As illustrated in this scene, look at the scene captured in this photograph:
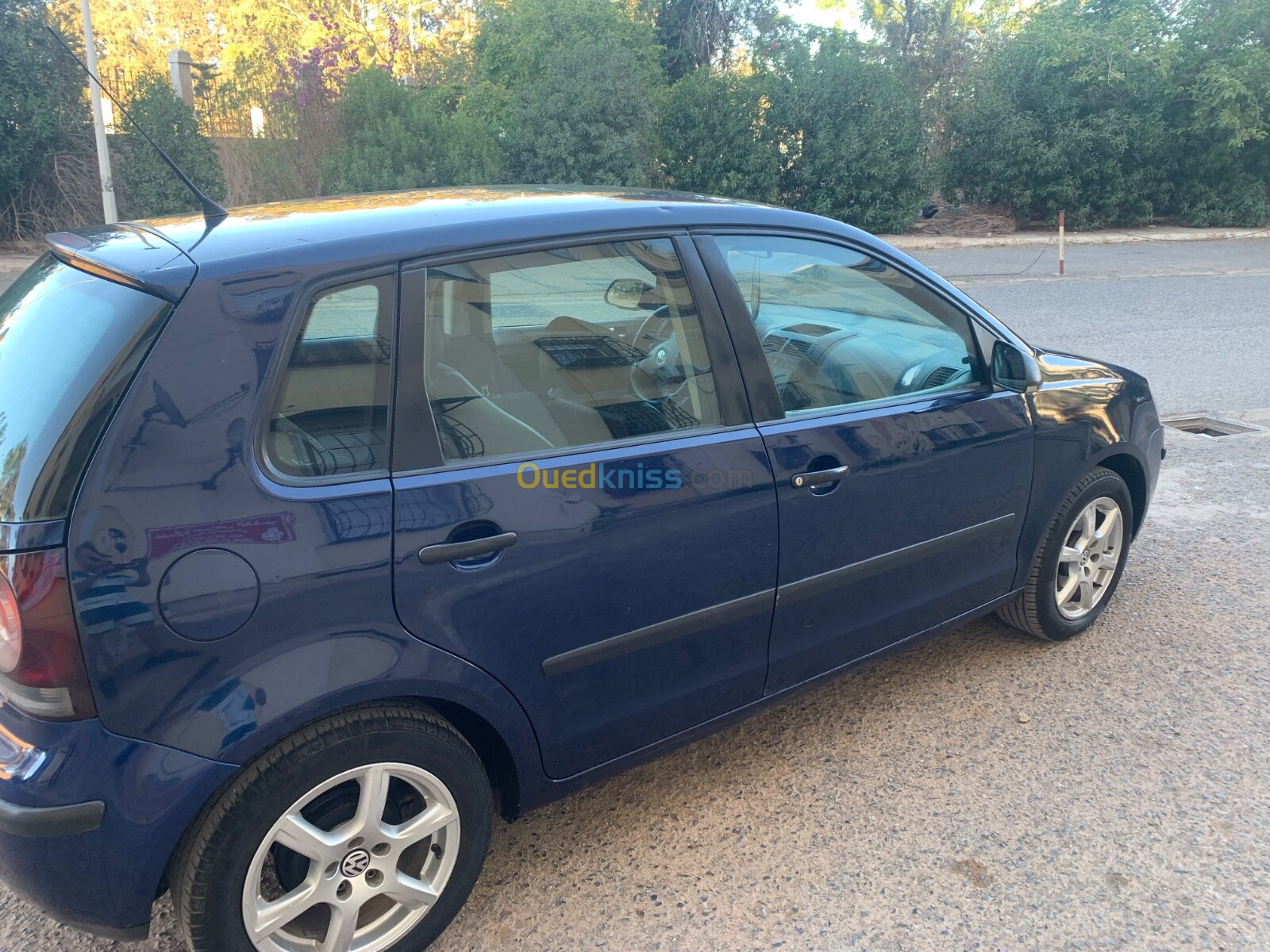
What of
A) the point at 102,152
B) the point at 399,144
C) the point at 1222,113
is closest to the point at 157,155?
the point at 102,152

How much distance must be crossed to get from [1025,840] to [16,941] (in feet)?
8.40

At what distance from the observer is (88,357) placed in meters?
1.98

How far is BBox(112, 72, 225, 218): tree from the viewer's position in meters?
17.6

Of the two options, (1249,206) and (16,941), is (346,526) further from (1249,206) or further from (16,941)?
(1249,206)

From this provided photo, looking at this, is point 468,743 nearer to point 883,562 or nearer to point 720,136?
point 883,562

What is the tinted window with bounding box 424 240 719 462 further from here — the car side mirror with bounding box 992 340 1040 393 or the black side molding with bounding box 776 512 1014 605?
the car side mirror with bounding box 992 340 1040 393

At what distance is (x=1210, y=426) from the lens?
6.64 m

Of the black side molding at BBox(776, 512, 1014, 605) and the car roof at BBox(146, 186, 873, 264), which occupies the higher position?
the car roof at BBox(146, 186, 873, 264)

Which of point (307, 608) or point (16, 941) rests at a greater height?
point (307, 608)

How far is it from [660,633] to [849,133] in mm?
19456

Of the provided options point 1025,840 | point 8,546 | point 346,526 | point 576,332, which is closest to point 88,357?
point 8,546

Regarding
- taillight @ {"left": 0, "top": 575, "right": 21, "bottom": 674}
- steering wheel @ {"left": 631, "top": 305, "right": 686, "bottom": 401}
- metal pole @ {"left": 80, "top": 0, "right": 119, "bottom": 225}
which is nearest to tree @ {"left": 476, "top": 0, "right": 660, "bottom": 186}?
metal pole @ {"left": 80, "top": 0, "right": 119, "bottom": 225}

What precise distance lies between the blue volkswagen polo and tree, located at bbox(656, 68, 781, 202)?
1776 cm

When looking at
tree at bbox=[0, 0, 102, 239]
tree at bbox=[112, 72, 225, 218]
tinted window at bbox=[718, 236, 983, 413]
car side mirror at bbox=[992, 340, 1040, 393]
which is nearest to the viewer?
tinted window at bbox=[718, 236, 983, 413]
